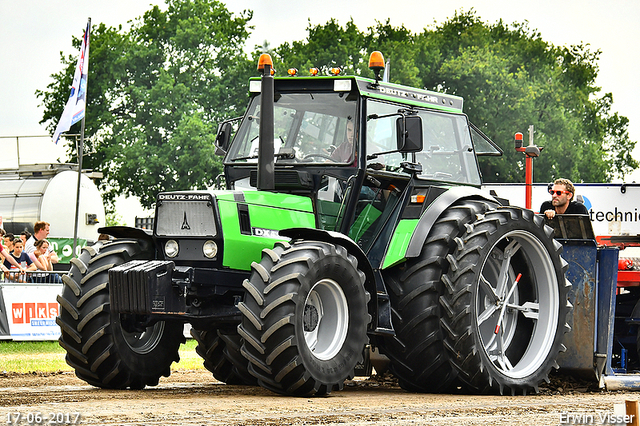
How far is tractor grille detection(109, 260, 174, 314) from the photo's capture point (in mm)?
7402

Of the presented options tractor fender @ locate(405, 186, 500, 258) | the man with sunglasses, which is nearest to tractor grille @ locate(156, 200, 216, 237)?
tractor fender @ locate(405, 186, 500, 258)

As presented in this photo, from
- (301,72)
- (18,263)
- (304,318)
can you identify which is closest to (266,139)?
(304,318)

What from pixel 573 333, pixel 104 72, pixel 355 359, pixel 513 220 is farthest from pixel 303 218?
pixel 104 72

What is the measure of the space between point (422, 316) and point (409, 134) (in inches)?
59.7

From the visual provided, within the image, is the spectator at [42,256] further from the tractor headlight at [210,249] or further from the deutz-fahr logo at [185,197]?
the tractor headlight at [210,249]

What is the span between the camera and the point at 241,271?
7.90m

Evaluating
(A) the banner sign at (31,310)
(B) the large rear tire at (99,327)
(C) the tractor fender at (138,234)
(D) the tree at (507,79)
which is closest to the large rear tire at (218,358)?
(B) the large rear tire at (99,327)

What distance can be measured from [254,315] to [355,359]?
1098 millimetres

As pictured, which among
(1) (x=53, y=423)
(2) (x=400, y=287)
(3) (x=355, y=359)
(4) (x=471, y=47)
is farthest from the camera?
(4) (x=471, y=47)

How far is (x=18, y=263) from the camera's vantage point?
696 inches

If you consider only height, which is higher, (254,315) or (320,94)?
(320,94)

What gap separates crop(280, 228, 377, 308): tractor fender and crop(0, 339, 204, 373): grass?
15.4 feet

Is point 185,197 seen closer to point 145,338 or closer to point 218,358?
point 145,338

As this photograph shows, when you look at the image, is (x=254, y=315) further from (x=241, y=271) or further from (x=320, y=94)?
(x=320, y=94)
